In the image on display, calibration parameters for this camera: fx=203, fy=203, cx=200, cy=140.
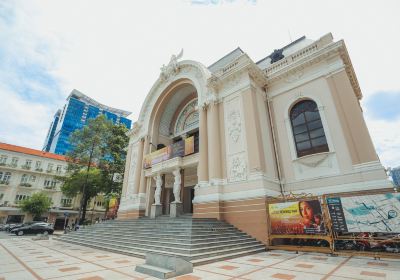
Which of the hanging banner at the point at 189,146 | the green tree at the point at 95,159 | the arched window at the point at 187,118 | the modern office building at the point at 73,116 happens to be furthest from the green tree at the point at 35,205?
the modern office building at the point at 73,116

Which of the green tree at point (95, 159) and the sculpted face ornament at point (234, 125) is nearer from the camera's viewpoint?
the sculpted face ornament at point (234, 125)

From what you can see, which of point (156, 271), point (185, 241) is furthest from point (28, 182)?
point (156, 271)

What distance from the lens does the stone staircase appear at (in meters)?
6.91

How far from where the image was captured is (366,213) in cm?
657

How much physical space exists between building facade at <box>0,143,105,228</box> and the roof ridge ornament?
25576 mm

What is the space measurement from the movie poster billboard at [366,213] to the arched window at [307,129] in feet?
14.1

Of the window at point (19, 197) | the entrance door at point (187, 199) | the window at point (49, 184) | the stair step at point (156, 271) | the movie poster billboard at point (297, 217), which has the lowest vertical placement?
the stair step at point (156, 271)

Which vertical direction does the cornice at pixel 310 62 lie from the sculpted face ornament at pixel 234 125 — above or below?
above

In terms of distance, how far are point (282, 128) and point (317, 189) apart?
13.3 feet

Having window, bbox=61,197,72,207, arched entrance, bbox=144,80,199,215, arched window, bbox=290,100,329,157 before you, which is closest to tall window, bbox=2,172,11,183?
window, bbox=61,197,72,207

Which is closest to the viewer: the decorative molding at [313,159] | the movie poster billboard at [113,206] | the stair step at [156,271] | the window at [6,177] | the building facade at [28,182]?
the stair step at [156,271]

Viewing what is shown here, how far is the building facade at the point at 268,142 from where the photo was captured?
32.3ft

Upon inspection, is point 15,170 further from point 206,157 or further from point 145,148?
point 206,157

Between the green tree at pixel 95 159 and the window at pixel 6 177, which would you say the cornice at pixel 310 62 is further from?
the window at pixel 6 177
